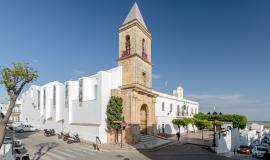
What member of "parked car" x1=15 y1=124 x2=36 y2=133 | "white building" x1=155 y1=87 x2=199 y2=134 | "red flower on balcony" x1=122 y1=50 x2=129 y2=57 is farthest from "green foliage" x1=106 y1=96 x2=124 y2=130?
"parked car" x1=15 y1=124 x2=36 y2=133

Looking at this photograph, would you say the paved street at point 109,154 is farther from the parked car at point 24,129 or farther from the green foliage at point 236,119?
the green foliage at point 236,119

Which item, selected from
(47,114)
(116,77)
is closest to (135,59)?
(116,77)

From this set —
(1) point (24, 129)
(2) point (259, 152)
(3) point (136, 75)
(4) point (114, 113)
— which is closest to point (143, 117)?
(4) point (114, 113)

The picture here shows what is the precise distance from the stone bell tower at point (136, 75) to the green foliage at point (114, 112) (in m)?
0.64

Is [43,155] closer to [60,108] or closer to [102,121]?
[102,121]

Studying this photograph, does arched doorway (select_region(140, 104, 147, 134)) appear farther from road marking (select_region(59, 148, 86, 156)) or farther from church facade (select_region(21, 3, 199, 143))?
road marking (select_region(59, 148, 86, 156))

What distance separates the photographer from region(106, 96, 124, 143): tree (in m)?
27.6

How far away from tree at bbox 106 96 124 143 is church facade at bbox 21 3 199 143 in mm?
552

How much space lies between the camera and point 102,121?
2811 centimetres

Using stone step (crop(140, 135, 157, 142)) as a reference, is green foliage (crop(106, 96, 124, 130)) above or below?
above

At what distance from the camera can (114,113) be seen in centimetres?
2783

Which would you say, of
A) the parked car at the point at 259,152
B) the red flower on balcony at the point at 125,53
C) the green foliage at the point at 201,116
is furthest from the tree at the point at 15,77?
the green foliage at the point at 201,116

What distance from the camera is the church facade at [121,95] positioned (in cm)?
2826

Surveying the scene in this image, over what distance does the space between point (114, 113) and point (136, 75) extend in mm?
5516
